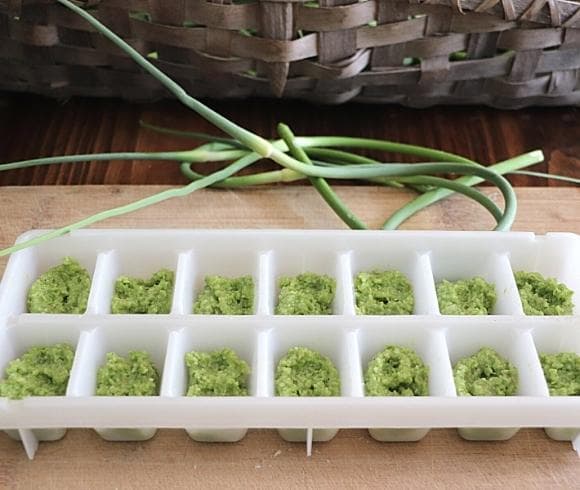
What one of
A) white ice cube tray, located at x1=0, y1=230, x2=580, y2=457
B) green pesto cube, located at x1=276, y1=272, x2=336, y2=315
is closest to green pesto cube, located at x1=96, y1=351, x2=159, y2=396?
white ice cube tray, located at x1=0, y1=230, x2=580, y2=457

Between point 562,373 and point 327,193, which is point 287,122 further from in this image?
point 562,373

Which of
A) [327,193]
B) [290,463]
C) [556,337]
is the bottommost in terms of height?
[290,463]

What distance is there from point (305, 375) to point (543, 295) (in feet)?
0.79

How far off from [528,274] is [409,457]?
0.22 m

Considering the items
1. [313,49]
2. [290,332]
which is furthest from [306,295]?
[313,49]

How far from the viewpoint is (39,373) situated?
A: 691mm

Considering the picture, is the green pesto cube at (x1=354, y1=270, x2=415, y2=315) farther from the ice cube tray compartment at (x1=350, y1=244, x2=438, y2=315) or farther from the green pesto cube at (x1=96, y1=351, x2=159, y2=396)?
the green pesto cube at (x1=96, y1=351, x2=159, y2=396)

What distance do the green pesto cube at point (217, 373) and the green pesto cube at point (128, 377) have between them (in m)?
0.03

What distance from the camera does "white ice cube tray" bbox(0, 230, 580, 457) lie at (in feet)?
2.15

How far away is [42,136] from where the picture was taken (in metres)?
1.04

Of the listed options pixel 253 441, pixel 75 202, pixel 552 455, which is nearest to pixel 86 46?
pixel 75 202

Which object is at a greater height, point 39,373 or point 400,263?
point 400,263

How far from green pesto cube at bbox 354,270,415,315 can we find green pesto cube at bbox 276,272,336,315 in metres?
0.03

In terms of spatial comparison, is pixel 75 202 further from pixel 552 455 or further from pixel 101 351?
pixel 552 455
